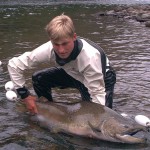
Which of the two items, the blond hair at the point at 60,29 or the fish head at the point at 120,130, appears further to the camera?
the blond hair at the point at 60,29

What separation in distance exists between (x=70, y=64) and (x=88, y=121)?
998 mm

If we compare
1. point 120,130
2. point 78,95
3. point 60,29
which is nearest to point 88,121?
point 120,130

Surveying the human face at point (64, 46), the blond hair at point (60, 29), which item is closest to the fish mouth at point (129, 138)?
the human face at point (64, 46)

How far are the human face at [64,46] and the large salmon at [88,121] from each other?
2.92ft

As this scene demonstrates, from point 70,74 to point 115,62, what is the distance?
5.03m

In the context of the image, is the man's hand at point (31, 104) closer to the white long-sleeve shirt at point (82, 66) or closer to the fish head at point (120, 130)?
the white long-sleeve shirt at point (82, 66)

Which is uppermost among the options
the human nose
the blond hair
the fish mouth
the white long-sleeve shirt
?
the blond hair

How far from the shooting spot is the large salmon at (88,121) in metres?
5.09

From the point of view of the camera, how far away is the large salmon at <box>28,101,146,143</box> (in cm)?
509

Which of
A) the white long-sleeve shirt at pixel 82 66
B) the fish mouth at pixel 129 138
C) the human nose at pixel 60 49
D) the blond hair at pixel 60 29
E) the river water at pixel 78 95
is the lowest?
the river water at pixel 78 95

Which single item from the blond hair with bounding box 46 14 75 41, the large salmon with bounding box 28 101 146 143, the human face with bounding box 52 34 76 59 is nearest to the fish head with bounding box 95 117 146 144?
the large salmon with bounding box 28 101 146 143

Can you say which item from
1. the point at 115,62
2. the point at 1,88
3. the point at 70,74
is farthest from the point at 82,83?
the point at 115,62

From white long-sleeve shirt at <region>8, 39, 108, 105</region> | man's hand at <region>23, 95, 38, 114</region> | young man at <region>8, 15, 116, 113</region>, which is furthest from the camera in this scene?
man's hand at <region>23, 95, 38, 114</region>

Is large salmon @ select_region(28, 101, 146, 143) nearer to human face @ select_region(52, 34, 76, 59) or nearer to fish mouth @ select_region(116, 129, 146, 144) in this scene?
fish mouth @ select_region(116, 129, 146, 144)
